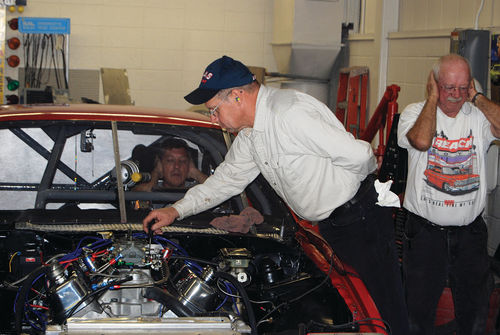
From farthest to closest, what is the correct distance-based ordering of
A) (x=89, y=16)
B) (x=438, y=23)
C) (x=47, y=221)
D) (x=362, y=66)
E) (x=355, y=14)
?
1. (x=89, y=16)
2. (x=355, y=14)
3. (x=362, y=66)
4. (x=438, y=23)
5. (x=47, y=221)

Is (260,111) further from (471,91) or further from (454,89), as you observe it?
(471,91)

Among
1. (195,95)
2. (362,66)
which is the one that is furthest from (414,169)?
(362,66)

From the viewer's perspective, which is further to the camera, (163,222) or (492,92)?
(492,92)

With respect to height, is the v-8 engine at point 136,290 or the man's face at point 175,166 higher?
the man's face at point 175,166

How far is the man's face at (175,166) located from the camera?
12.3ft

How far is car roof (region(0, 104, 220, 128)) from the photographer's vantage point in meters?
3.78

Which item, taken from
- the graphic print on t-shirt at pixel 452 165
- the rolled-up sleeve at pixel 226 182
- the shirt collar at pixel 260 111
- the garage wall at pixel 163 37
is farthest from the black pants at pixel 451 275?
the garage wall at pixel 163 37

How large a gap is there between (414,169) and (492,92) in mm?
2174

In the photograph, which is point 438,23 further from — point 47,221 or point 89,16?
point 89,16

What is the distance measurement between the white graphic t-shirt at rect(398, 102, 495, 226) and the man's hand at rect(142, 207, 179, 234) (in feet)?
4.58

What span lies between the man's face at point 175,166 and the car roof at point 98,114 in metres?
0.18

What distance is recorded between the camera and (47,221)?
10.7 feet

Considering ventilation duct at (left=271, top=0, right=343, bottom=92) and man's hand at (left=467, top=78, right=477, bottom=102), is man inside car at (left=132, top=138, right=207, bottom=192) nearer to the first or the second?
man's hand at (left=467, top=78, right=477, bottom=102)

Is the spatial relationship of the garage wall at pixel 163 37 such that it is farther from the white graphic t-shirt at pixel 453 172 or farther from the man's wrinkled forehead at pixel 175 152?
the white graphic t-shirt at pixel 453 172
